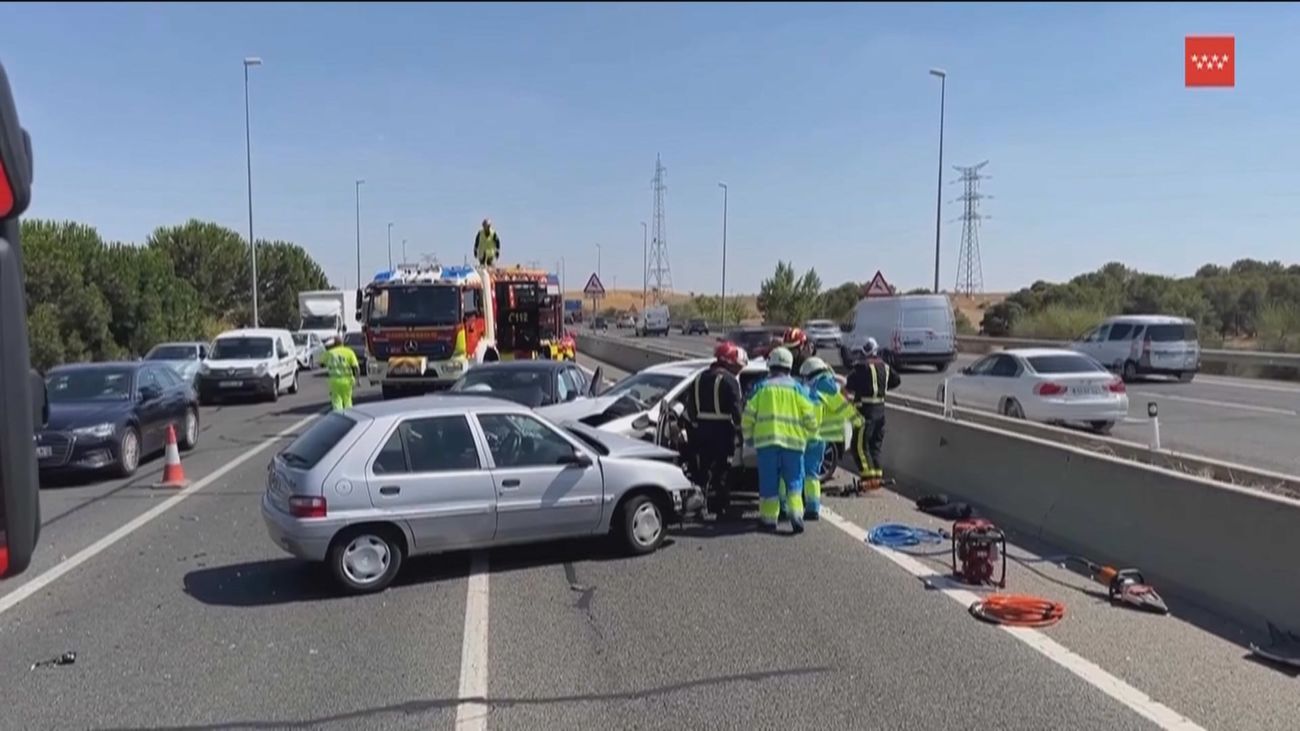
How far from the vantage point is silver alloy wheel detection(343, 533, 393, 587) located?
7836 millimetres

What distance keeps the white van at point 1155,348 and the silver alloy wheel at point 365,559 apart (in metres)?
26.0

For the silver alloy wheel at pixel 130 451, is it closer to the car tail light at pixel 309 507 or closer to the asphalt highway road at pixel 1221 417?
the car tail light at pixel 309 507

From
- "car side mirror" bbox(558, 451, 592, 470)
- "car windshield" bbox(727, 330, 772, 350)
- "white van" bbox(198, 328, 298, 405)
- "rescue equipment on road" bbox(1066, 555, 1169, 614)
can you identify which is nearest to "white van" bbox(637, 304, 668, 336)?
"car windshield" bbox(727, 330, 772, 350)

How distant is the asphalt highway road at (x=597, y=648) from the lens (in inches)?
212

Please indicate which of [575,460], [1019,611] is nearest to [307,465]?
[575,460]

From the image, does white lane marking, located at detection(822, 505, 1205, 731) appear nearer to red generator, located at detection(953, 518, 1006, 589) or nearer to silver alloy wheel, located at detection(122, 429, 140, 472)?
red generator, located at detection(953, 518, 1006, 589)

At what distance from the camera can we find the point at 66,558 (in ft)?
30.2

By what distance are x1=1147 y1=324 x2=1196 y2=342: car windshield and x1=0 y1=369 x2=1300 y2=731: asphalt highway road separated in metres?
22.7

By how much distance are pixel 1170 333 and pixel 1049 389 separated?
1384 cm

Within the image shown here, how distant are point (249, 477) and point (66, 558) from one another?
468 cm

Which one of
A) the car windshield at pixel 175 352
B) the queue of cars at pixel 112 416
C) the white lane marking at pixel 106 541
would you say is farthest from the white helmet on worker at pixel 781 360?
the car windshield at pixel 175 352

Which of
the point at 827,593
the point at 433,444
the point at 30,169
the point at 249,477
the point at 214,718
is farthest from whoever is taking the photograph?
the point at 249,477

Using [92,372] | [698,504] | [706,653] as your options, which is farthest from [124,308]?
[706,653]

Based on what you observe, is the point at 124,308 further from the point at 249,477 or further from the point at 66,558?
the point at 66,558
